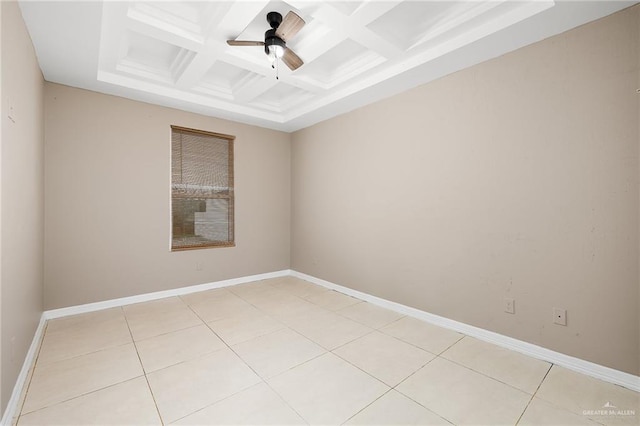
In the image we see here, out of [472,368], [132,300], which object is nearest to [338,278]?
[472,368]

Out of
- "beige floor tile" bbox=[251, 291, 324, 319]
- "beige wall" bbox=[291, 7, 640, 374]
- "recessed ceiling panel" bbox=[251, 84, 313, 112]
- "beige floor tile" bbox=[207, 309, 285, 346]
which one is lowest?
"beige floor tile" bbox=[207, 309, 285, 346]

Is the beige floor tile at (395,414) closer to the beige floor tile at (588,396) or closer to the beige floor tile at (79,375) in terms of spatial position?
the beige floor tile at (588,396)

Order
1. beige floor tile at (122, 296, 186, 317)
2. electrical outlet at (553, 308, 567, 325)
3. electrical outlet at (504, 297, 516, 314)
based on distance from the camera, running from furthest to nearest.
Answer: beige floor tile at (122, 296, 186, 317), electrical outlet at (504, 297, 516, 314), electrical outlet at (553, 308, 567, 325)

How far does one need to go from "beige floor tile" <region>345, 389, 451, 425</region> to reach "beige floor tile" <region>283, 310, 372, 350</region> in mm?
801

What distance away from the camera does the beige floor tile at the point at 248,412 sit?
5.51 feet

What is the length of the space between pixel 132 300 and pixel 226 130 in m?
2.80

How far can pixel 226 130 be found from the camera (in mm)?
4555

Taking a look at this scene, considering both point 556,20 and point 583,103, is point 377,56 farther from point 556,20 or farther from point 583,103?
point 583,103

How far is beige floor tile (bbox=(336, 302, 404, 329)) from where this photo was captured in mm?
3166

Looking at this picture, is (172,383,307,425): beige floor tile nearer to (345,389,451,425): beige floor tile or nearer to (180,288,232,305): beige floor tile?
(345,389,451,425): beige floor tile

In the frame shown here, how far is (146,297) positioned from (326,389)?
9.91 feet

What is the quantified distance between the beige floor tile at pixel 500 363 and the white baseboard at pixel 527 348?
0.06 m

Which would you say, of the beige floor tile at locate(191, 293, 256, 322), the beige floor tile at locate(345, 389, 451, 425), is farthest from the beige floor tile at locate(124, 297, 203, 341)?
the beige floor tile at locate(345, 389, 451, 425)

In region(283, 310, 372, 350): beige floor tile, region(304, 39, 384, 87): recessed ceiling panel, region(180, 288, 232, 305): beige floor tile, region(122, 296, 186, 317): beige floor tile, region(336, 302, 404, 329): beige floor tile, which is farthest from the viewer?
region(180, 288, 232, 305): beige floor tile
